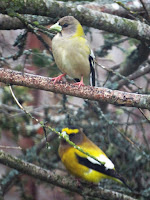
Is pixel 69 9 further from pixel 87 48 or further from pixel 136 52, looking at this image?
pixel 136 52

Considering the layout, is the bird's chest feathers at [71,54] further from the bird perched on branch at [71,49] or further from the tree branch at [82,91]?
the tree branch at [82,91]

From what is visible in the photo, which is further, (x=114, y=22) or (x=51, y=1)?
(x=114, y=22)

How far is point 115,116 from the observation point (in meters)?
4.79

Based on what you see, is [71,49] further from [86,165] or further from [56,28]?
[86,165]

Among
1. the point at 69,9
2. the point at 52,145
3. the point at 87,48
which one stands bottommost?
the point at 52,145

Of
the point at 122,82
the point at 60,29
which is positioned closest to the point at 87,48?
the point at 60,29

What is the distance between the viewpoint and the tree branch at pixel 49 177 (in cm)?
311

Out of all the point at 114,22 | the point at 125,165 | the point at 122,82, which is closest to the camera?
the point at 114,22

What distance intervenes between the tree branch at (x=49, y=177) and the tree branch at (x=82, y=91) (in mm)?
840

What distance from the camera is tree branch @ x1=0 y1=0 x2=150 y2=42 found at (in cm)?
289

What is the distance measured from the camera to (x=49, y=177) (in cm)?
318

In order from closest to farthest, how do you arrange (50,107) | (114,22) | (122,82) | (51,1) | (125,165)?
1. (51,1)
2. (114,22)
3. (125,165)
4. (122,82)
5. (50,107)

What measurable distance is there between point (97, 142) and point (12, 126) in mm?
1122

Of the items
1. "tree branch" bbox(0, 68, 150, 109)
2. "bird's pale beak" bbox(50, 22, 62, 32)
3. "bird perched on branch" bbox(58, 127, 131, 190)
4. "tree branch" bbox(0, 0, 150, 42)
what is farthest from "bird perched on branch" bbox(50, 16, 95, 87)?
"bird perched on branch" bbox(58, 127, 131, 190)
